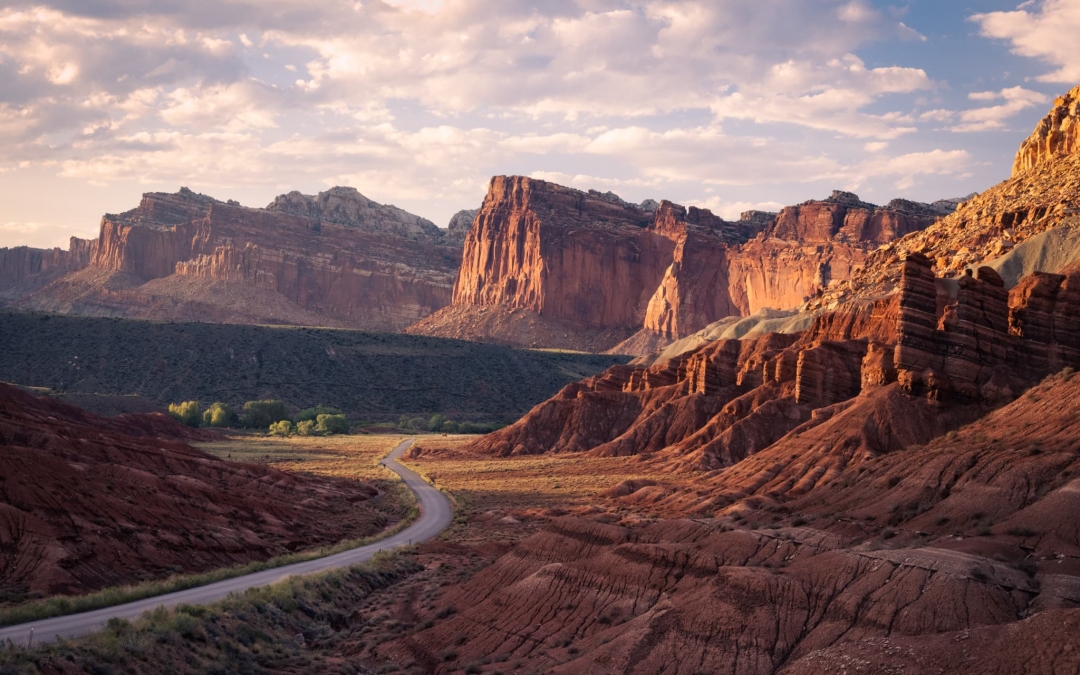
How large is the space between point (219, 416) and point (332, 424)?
557 inches

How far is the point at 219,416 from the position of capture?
127 meters

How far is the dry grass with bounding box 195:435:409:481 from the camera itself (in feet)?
282

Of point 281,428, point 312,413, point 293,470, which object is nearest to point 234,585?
point 293,470

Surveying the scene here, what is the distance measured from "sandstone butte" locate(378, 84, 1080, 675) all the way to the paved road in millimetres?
7221

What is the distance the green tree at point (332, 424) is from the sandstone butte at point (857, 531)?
196 ft

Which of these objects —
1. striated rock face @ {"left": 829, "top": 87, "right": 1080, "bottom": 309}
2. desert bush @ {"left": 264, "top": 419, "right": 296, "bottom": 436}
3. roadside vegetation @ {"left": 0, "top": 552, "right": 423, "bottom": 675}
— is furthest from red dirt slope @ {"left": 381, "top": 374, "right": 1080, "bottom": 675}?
desert bush @ {"left": 264, "top": 419, "right": 296, "bottom": 436}

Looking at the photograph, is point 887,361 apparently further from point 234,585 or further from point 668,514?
point 234,585

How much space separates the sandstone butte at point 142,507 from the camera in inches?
1417

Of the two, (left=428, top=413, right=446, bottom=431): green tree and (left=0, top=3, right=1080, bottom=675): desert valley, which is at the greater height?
(left=0, top=3, right=1080, bottom=675): desert valley

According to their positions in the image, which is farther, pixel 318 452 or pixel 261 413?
pixel 261 413

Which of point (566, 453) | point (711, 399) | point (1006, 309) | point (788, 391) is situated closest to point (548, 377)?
point (566, 453)

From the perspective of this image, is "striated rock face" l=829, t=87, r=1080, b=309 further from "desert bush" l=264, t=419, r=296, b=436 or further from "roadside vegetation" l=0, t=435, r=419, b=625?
"desert bush" l=264, t=419, r=296, b=436

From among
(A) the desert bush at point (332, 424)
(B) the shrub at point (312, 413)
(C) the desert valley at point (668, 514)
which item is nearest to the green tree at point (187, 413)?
(C) the desert valley at point (668, 514)

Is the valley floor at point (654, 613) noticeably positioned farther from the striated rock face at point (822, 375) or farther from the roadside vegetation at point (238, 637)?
the striated rock face at point (822, 375)
